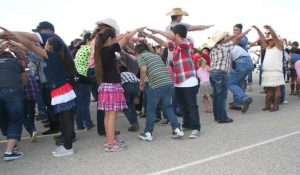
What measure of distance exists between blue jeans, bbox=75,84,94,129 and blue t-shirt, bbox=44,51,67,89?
1.42 m

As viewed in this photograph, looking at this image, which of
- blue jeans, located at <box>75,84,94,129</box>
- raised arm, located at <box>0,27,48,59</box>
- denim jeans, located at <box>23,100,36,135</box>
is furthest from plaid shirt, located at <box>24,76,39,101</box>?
raised arm, located at <box>0,27,48,59</box>

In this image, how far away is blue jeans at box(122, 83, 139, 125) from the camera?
682 centimetres

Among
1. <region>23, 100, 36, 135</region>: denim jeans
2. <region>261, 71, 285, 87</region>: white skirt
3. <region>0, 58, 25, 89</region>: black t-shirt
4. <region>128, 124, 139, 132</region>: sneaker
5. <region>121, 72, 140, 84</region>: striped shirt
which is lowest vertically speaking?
<region>128, 124, 139, 132</region>: sneaker

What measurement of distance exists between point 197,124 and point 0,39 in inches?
133

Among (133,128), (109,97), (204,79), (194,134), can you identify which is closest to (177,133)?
(194,134)

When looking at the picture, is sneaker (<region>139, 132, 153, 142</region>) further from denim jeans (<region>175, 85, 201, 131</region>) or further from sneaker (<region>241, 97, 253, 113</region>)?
sneaker (<region>241, 97, 253, 113</region>)

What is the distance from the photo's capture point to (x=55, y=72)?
215 inches

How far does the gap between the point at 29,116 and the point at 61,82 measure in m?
1.70

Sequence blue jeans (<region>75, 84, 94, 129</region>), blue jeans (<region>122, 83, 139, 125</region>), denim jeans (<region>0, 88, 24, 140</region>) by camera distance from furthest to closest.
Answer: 1. blue jeans (<region>75, 84, 94, 129</region>)
2. blue jeans (<region>122, 83, 139, 125</region>)
3. denim jeans (<region>0, 88, 24, 140</region>)

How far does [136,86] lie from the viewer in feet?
22.7

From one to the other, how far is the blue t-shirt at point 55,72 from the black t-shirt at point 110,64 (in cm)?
62

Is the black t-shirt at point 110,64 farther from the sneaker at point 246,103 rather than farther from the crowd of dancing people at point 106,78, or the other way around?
the sneaker at point 246,103

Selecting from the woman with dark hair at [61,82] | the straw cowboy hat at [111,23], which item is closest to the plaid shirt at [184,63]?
the straw cowboy hat at [111,23]

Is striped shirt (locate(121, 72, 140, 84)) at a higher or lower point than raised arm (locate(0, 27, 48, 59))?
lower
